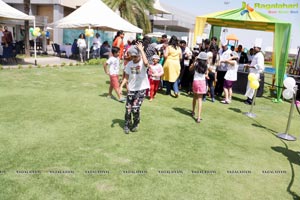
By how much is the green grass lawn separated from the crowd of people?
528mm

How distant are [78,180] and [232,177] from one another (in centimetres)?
207

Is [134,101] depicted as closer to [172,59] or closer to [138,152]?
[138,152]

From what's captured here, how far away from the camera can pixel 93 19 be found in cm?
1521

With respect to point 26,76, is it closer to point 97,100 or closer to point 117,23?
point 97,100

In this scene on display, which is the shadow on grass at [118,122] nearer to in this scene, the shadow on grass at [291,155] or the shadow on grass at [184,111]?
the shadow on grass at [184,111]

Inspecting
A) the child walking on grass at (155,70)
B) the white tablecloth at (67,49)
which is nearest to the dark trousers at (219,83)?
the child walking on grass at (155,70)

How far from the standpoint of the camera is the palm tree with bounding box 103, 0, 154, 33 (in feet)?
73.8

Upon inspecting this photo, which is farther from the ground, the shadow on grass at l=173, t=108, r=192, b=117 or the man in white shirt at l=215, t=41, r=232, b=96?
the man in white shirt at l=215, t=41, r=232, b=96

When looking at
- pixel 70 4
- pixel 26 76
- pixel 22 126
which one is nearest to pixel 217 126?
pixel 22 126

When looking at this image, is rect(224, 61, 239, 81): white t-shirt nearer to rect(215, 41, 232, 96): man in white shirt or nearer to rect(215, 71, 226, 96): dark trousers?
rect(215, 41, 232, 96): man in white shirt

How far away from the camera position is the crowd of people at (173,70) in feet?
15.8

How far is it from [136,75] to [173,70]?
3.29 metres

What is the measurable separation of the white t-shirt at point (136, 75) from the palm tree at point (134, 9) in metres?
19.0

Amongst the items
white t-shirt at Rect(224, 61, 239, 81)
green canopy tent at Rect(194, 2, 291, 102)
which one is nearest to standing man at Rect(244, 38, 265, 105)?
white t-shirt at Rect(224, 61, 239, 81)
